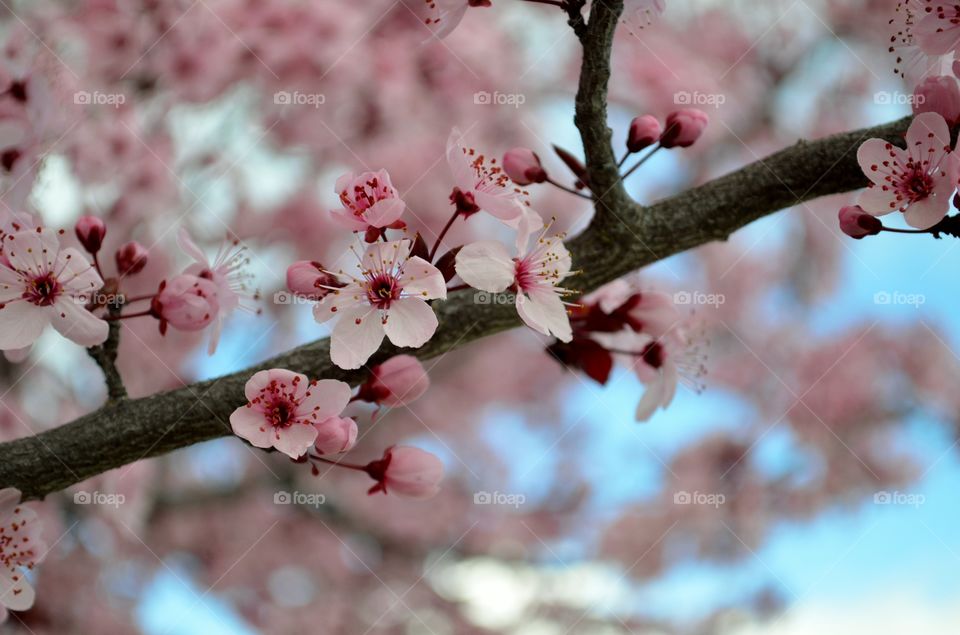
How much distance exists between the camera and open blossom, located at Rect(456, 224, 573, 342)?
4.00 feet

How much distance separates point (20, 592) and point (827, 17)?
5.72 metres

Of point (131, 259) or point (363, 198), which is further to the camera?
point (131, 259)

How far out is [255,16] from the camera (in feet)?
12.2

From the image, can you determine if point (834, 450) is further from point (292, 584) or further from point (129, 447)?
point (129, 447)

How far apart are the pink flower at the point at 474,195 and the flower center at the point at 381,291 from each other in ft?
0.50

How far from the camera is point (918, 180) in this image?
1.26 meters

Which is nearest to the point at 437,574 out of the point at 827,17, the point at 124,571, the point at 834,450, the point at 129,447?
the point at 124,571

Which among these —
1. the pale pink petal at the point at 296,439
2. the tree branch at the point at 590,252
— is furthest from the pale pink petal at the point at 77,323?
the pale pink petal at the point at 296,439

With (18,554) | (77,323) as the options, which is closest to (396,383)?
(77,323)

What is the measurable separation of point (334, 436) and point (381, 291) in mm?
204

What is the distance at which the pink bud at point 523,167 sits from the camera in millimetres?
1508

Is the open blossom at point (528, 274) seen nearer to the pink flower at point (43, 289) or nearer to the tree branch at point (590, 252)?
the tree branch at point (590, 252)

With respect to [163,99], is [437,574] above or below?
below

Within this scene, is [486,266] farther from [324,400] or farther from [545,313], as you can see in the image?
[324,400]
